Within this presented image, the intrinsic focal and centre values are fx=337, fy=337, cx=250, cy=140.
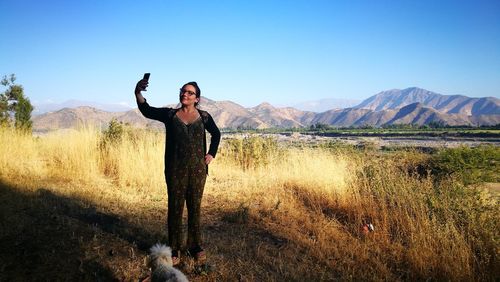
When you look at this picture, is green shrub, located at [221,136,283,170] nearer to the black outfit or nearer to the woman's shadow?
the woman's shadow

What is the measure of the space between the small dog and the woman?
25.5 inches

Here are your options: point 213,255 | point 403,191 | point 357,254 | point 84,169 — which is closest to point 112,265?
point 213,255

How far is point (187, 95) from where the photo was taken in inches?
141

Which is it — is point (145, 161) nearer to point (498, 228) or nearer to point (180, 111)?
point (180, 111)

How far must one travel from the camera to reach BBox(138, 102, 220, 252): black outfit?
11.4ft

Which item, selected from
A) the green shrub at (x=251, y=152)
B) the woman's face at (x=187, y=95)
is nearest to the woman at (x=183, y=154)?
the woman's face at (x=187, y=95)

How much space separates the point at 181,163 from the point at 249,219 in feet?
8.95

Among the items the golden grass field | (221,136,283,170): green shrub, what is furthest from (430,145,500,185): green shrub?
(221,136,283,170): green shrub

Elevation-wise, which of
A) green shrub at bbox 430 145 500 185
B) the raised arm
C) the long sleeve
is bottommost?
green shrub at bbox 430 145 500 185

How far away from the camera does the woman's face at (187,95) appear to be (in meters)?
3.56

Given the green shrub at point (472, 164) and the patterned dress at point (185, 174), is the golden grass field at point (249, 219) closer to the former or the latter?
the patterned dress at point (185, 174)

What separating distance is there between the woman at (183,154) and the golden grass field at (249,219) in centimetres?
51

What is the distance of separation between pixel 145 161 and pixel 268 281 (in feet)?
19.5

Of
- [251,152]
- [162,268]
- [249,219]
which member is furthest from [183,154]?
[251,152]
